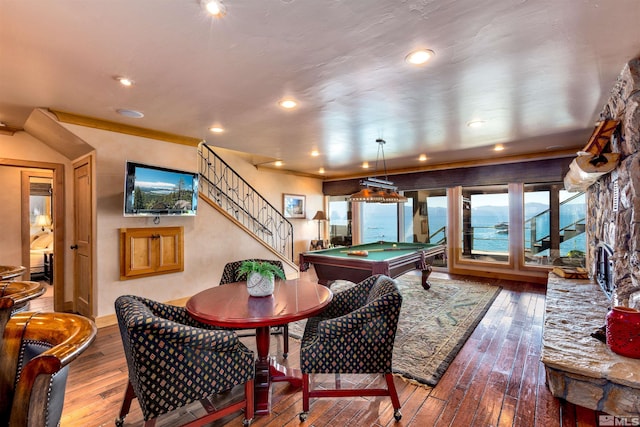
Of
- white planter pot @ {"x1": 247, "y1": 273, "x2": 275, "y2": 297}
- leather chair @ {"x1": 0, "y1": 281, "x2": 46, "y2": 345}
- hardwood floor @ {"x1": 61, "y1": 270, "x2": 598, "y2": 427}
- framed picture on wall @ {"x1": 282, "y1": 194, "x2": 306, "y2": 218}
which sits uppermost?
framed picture on wall @ {"x1": 282, "y1": 194, "x2": 306, "y2": 218}

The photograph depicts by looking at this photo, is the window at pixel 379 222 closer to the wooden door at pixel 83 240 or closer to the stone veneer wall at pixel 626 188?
the stone veneer wall at pixel 626 188

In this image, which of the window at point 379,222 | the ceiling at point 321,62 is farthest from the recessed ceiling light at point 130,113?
the window at point 379,222

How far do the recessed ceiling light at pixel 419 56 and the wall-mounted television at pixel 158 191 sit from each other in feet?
10.9

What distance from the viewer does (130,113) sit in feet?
11.2

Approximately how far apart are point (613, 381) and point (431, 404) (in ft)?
3.87

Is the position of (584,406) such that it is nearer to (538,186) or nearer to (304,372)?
(304,372)

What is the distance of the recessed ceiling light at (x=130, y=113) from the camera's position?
10.9 feet

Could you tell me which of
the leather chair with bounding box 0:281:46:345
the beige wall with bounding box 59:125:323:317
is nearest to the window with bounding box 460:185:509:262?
the beige wall with bounding box 59:125:323:317

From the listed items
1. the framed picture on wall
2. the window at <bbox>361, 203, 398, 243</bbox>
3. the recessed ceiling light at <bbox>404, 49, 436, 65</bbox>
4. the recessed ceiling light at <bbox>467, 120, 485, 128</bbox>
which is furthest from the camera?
the window at <bbox>361, 203, 398, 243</bbox>

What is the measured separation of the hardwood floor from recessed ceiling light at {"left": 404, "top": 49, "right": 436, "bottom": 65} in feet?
8.49

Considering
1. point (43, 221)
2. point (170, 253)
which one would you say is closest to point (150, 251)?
point (170, 253)

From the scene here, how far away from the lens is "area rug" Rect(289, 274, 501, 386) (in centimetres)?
268

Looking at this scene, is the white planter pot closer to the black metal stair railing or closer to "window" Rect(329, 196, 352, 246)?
the black metal stair railing

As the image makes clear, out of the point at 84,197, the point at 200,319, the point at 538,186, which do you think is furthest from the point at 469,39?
the point at 538,186
